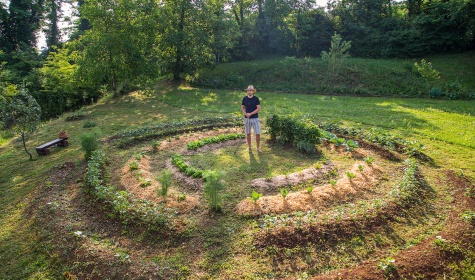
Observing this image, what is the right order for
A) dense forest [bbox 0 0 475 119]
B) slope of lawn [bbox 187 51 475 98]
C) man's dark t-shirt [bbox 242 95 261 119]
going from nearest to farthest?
1. man's dark t-shirt [bbox 242 95 261 119]
2. dense forest [bbox 0 0 475 119]
3. slope of lawn [bbox 187 51 475 98]

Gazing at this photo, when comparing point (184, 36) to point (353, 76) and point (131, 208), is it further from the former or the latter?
point (131, 208)

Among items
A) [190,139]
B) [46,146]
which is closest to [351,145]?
[190,139]

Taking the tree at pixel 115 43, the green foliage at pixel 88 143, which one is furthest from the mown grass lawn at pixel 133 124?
the tree at pixel 115 43

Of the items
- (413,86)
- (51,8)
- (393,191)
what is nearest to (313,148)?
(393,191)

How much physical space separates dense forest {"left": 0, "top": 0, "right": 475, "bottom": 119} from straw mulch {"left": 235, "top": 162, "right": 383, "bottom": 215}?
787 centimetres

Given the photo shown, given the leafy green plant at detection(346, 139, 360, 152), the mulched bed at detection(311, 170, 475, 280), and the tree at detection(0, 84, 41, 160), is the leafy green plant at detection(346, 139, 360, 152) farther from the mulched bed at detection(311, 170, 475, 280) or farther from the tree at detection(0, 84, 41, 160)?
the tree at detection(0, 84, 41, 160)

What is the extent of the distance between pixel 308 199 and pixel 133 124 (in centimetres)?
969

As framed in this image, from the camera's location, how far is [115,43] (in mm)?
15875

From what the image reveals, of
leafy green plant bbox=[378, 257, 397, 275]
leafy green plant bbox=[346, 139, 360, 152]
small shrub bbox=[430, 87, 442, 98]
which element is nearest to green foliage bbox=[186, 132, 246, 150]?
leafy green plant bbox=[346, 139, 360, 152]

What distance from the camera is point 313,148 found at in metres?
8.05

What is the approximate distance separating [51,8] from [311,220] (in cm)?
3997

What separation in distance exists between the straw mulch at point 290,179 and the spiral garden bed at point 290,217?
0.08ft

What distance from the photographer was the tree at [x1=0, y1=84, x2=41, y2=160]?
23.9 ft

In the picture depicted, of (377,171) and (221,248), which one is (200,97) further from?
(221,248)
